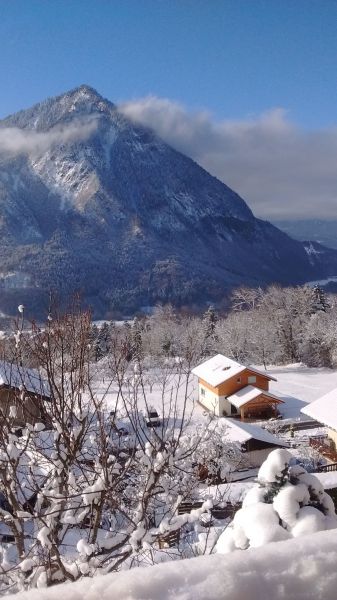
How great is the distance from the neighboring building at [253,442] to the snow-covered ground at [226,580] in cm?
1805

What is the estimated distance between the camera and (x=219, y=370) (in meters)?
31.0

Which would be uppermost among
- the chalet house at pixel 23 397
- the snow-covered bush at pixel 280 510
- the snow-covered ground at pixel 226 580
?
the snow-covered ground at pixel 226 580

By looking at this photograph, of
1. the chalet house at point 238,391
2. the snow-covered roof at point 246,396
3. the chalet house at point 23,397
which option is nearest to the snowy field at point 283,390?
the chalet house at point 238,391

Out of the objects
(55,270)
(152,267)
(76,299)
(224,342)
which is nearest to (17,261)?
(55,270)

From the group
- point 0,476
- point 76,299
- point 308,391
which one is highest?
point 76,299

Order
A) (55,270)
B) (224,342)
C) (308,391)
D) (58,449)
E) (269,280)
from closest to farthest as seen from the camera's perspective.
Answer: (58,449), (308,391), (224,342), (55,270), (269,280)

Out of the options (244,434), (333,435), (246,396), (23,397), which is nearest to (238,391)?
(246,396)

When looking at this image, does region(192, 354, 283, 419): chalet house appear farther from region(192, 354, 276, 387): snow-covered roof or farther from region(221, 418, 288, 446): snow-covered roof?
region(221, 418, 288, 446): snow-covered roof

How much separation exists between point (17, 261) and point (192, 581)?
6200 inches

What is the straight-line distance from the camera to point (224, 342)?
50688mm

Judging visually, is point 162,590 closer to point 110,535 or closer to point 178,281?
point 110,535

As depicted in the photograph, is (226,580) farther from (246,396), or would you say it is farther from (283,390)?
(283,390)

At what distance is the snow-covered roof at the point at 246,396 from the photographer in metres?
28.4

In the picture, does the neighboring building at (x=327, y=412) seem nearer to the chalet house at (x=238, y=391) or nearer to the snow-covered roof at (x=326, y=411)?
the snow-covered roof at (x=326, y=411)
